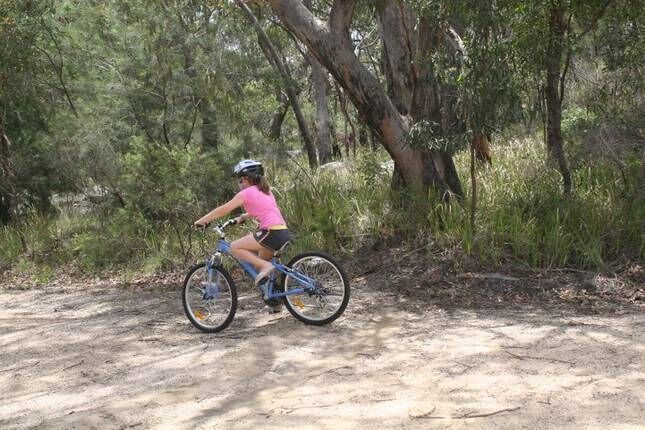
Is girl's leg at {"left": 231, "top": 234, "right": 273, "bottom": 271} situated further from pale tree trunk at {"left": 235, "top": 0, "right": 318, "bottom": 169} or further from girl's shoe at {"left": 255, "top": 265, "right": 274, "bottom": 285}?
pale tree trunk at {"left": 235, "top": 0, "right": 318, "bottom": 169}

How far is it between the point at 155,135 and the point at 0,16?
11.7 ft

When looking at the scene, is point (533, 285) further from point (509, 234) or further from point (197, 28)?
point (197, 28)

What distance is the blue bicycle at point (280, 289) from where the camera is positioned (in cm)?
639

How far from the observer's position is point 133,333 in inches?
275

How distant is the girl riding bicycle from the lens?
21.3 ft

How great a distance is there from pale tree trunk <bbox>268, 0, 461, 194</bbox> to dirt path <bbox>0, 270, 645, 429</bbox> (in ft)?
8.90

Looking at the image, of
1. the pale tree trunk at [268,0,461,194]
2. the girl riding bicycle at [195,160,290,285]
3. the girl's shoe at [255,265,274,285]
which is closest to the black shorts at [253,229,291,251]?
the girl riding bicycle at [195,160,290,285]

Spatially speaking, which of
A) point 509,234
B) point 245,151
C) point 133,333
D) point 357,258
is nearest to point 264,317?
point 133,333

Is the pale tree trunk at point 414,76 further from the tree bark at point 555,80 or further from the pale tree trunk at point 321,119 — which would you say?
the pale tree trunk at point 321,119

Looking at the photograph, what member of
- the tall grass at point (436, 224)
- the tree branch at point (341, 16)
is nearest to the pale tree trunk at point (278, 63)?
the tall grass at point (436, 224)

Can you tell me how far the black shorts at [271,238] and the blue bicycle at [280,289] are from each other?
0.11 metres

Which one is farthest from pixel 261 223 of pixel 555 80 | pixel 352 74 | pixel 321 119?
pixel 321 119

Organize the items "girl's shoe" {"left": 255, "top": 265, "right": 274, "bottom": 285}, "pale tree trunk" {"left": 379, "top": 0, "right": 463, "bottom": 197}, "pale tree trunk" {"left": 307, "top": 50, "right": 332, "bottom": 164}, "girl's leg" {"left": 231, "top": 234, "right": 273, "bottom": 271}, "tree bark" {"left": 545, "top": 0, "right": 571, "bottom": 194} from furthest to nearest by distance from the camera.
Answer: "pale tree trunk" {"left": 307, "top": 50, "right": 332, "bottom": 164} → "pale tree trunk" {"left": 379, "top": 0, "right": 463, "bottom": 197} → "tree bark" {"left": 545, "top": 0, "right": 571, "bottom": 194} → "girl's leg" {"left": 231, "top": 234, "right": 273, "bottom": 271} → "girl's shoe" {"left": 255, "top": 265, "right": 274, "bottom": 285}

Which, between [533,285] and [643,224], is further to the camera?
[643,224]
